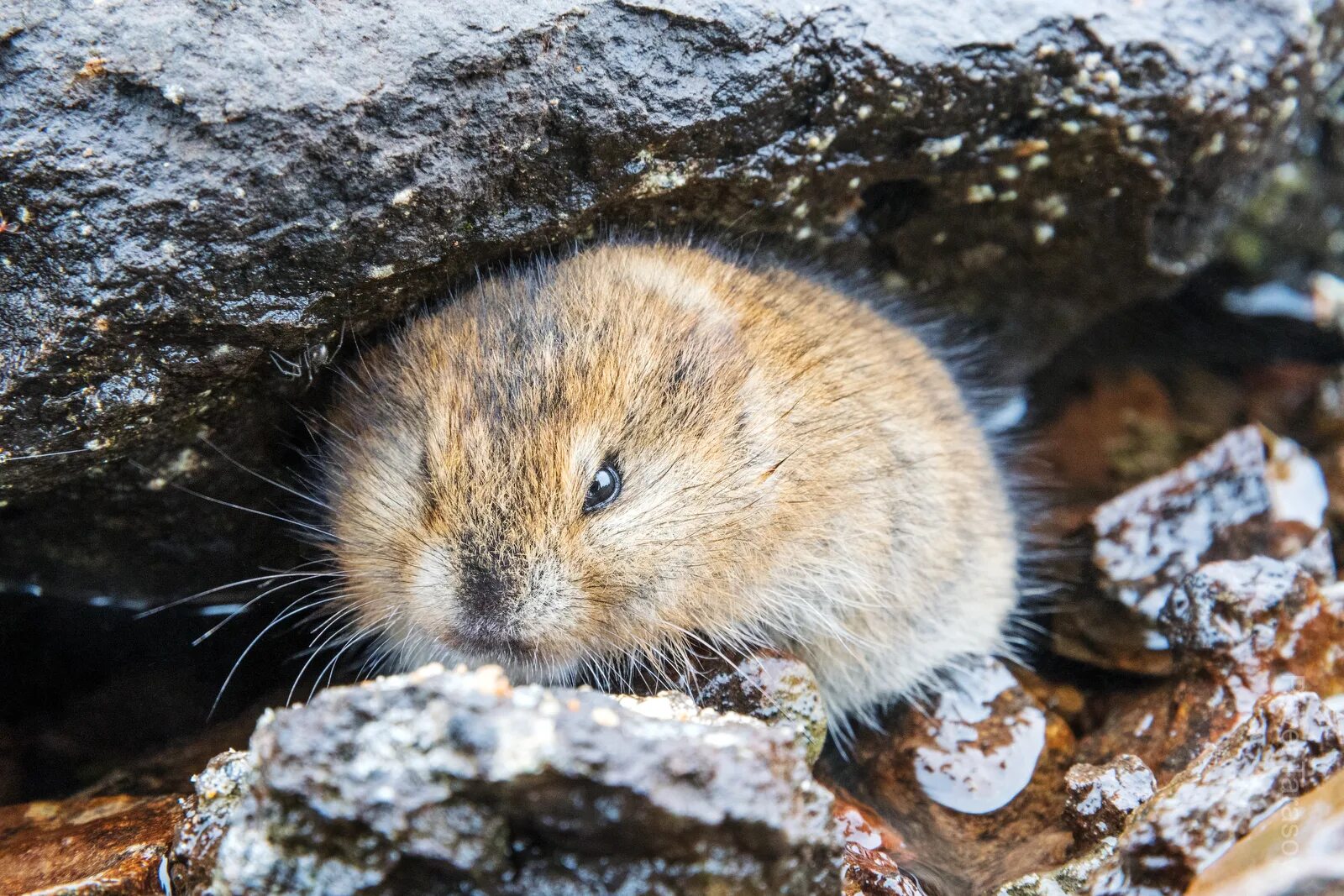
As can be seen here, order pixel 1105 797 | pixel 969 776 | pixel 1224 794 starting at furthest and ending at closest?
pixel 969 776 → pixel 1105 797 → pixel 1224 794

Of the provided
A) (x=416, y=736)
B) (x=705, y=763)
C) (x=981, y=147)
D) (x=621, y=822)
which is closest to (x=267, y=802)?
(x=416, y=736)

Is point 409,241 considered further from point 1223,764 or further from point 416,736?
point 1223,764

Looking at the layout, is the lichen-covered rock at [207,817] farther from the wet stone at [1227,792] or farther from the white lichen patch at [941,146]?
the white lichen patch at [941,146]

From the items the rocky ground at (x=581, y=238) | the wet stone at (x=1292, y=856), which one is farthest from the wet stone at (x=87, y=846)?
the wet stone at (x=1292, y=856)

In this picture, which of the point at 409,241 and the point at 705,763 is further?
the point at 409,241

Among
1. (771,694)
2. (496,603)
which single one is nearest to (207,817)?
(496,603)

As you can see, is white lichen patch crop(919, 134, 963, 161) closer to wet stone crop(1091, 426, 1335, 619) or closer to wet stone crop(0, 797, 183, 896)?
wet stone crop(1091, 426, 1335, 619)

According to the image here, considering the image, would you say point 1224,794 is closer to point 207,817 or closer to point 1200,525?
point 1200,525
